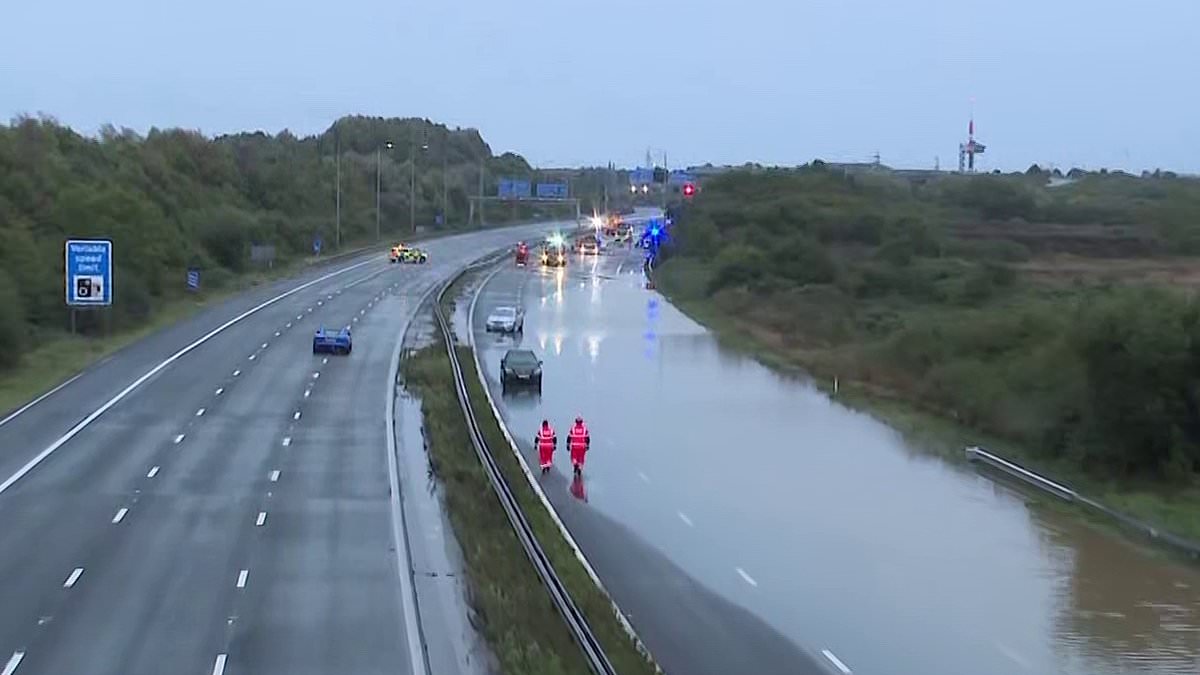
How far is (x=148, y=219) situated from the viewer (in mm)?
71875

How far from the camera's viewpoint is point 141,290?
2511 inches

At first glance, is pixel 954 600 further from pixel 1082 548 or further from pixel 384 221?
pixel 384 221

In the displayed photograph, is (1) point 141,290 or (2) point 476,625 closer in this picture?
(2) point 476,625

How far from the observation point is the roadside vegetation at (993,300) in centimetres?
3312

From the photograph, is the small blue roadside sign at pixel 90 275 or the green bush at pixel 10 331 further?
the small blue roadside sign at pixel 90 275

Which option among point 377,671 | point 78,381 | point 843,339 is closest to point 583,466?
point 377,671

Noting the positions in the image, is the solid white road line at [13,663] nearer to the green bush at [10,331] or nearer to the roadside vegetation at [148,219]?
the roadside vegetation at [148,219]

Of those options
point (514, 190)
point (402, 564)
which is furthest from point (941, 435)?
point (514, 190)

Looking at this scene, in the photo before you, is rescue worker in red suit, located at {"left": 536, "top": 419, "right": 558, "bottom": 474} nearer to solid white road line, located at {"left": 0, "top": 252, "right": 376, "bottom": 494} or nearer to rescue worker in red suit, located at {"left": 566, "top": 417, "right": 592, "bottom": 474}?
rescue worker in red suit, located at {"left": 566, "top": 417, "right": 592, "bottom": 474}

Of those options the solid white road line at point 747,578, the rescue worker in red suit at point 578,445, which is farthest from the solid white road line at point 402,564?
the solid white road line at point 747,578

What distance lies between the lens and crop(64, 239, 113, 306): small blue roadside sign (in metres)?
52.8

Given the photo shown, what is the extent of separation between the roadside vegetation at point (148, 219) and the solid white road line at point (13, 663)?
2336 cm

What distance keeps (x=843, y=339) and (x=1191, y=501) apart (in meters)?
34.0

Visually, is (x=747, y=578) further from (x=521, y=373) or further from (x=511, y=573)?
(x=521, y=373)
